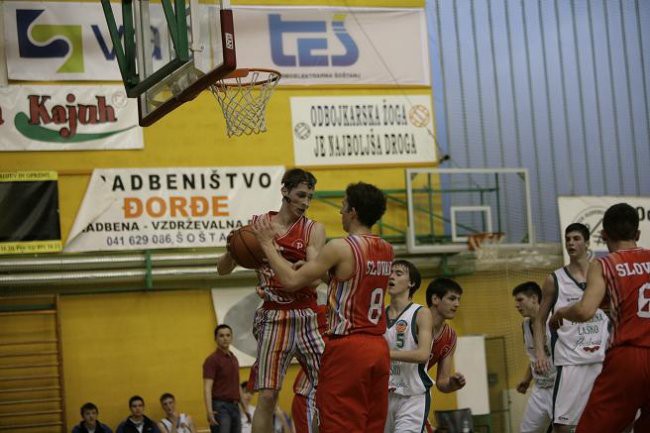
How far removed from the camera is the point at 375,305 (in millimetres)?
6871

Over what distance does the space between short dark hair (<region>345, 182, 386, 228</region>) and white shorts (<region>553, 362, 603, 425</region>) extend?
3.67 metres

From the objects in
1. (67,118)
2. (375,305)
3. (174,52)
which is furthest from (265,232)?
(67,118)

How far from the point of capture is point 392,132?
17.2 metres

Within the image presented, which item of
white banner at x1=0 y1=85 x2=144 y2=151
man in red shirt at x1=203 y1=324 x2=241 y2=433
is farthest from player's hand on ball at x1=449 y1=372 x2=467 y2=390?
white banner at x1=0 y1=85 x2=144 y2=151

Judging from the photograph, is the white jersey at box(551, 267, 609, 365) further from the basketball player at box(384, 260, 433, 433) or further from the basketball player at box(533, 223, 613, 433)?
the basketball player at box(384, 260, 433, 433)

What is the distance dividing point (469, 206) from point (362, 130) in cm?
206

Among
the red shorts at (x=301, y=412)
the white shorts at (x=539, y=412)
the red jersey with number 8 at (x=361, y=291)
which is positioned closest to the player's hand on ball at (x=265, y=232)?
the red jersey with number 8 at (x=361, y=291)

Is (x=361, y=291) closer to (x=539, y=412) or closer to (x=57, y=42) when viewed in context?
(x=539, y=412)

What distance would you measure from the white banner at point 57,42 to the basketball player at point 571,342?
Result: 8701mm

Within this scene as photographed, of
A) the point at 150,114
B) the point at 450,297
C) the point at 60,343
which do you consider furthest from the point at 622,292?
the point at 60,343

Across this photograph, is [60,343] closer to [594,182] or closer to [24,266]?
[24,266]

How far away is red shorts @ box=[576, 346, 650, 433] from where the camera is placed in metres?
6.65

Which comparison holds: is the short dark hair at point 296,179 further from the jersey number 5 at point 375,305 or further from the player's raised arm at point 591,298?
the player's raised arm at point 591,298

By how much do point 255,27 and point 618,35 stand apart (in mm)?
6293
